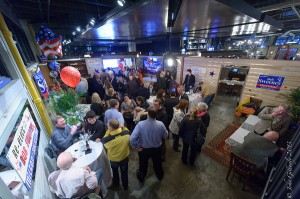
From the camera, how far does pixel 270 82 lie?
4.84 metres

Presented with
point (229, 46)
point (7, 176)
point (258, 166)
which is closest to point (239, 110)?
point (258, 166)

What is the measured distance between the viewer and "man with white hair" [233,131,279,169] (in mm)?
2289

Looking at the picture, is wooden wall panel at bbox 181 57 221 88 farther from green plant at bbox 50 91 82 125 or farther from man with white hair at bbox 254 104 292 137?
green plant at bbox 50 91 82 125

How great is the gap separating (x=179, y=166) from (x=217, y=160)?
1065 millimetres

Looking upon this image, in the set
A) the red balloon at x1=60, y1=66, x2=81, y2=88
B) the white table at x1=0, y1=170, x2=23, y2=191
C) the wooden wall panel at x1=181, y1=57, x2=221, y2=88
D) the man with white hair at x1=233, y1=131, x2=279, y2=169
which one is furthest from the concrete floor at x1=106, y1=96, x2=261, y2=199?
the wooden wall panel at x1=181, y1=57, x2=221, y2=88

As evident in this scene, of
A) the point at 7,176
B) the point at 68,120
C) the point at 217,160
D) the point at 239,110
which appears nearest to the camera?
the point at 7,176

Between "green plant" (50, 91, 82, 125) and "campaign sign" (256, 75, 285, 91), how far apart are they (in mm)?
6617

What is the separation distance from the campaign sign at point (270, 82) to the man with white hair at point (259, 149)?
11.4 feet

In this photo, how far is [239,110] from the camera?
17.6ft

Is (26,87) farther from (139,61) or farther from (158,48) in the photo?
(158,48)

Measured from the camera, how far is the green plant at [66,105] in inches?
117

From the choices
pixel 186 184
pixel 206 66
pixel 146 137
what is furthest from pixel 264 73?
pixel 146 137

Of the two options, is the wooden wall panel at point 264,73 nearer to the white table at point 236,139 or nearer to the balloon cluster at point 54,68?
the white table at point 236,139

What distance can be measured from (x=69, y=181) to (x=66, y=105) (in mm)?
1917
